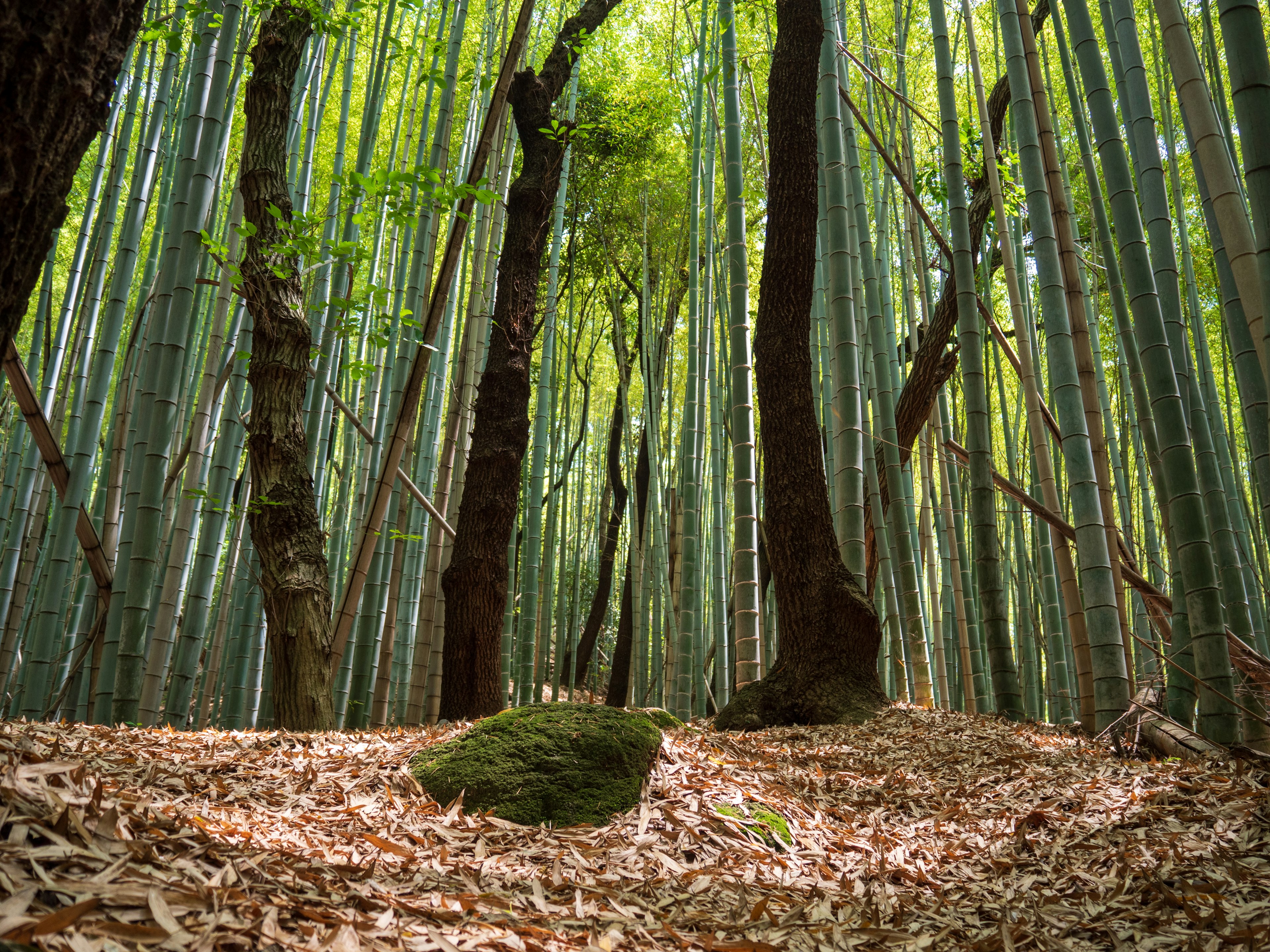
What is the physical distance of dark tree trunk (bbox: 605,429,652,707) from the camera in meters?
6.96

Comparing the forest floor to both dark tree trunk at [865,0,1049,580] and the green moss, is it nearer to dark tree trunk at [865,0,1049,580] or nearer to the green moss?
the green moss

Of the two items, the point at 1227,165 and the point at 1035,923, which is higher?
the point at 1227,165

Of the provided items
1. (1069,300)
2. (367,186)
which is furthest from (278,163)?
(1069,300)

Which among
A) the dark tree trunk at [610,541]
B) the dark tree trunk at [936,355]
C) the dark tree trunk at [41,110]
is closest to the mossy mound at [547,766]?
the dark tree trunk at [41,110]

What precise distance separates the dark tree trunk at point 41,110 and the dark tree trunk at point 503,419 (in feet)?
8.48

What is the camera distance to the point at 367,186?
2400 millimetres

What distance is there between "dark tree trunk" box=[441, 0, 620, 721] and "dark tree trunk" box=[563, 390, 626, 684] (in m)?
3.95

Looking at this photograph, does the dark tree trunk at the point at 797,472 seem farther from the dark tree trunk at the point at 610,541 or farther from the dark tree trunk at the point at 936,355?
the dark tree trunk at the point at 610,541

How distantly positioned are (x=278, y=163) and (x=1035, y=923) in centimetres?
293

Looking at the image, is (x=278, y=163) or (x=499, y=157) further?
(x=499, y=157)

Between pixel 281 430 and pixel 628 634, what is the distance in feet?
16.6

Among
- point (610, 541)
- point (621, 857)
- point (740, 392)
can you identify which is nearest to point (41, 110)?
point (621, 857)

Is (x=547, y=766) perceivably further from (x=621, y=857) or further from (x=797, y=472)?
(x=797, y=472)

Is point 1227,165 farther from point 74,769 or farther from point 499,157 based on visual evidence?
point 499,157
